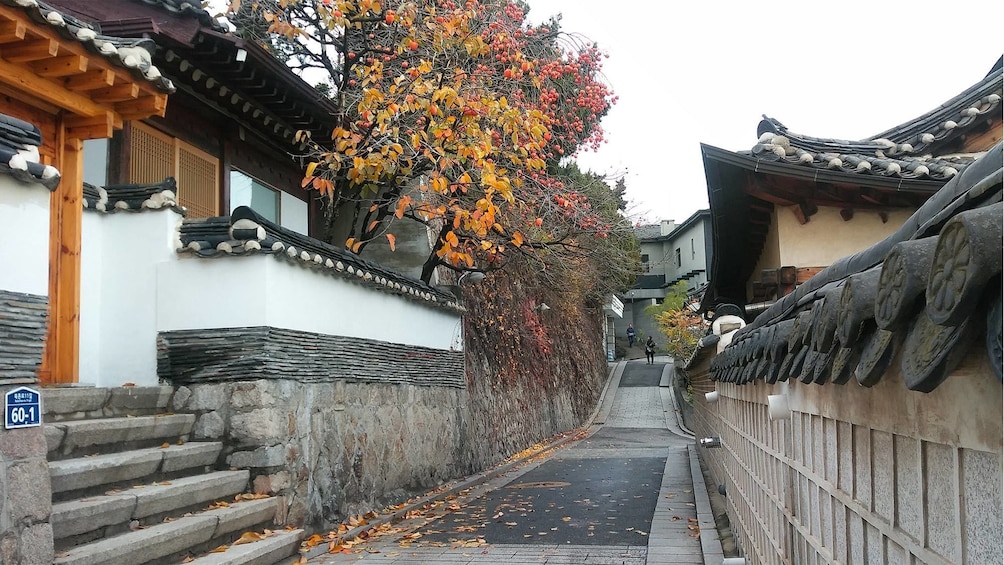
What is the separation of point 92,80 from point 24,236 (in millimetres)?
1961

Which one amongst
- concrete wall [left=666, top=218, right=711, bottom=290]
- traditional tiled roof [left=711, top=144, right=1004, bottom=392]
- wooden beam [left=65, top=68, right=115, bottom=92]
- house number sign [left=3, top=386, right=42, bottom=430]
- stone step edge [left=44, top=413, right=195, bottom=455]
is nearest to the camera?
traditional tiled roof [left=711, top=144, right=1004, bottom=392]

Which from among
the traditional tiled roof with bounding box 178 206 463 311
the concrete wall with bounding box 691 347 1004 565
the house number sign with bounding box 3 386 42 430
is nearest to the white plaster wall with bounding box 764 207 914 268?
the concrete wall with bounding box 691 347 1004 565

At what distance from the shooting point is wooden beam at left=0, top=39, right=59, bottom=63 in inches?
229

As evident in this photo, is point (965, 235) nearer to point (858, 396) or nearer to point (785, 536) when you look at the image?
point (858, 396)

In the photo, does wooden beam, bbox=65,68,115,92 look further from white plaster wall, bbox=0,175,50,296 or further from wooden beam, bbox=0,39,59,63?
white plaster wall, bbox=0,175,50,296

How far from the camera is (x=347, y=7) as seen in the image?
33.4ft

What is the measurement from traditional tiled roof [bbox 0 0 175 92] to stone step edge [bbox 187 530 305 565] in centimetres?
402

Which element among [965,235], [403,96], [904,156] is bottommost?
[965,235]

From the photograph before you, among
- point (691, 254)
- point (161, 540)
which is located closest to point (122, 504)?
point (161, 540)

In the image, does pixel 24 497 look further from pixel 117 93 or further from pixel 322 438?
pixel 322 438

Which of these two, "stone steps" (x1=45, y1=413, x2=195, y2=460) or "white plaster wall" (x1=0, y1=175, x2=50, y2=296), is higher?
"white plaster wall" (x1=0, y1=175, x2=50, y2=296)

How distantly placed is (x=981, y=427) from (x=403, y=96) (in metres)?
10.2

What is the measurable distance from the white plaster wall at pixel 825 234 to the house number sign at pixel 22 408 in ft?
22.8

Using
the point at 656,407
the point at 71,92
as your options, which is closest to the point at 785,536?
the point at 71,92
